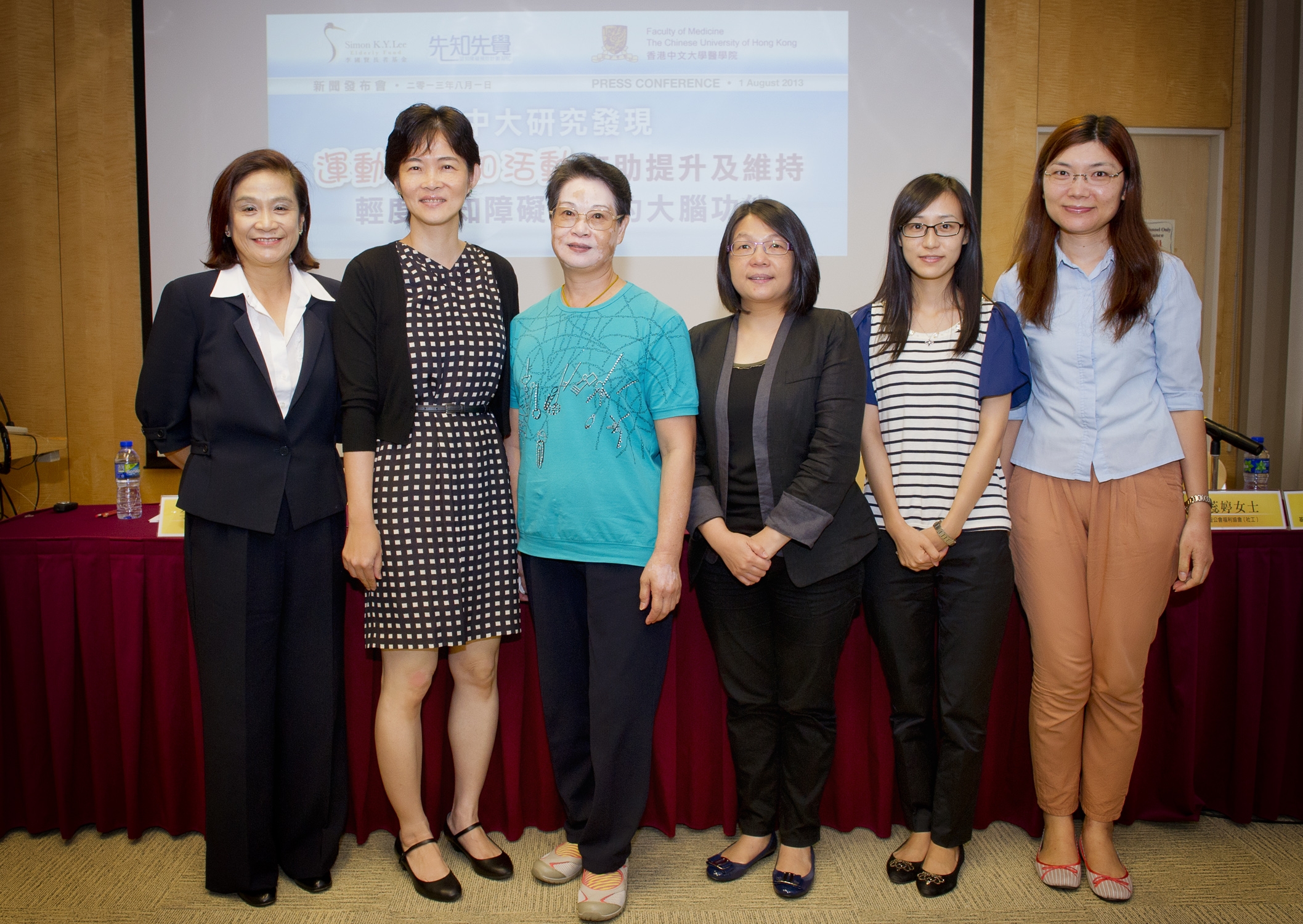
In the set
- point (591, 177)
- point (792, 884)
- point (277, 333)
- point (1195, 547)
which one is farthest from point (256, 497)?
point (1195, 547)

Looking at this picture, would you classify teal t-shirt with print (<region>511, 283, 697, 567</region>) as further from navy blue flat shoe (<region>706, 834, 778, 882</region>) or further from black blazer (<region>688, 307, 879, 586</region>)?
navy blue flat shoe (<region>706, 834, 778, 882</region>)

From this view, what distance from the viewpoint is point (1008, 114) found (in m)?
3.50

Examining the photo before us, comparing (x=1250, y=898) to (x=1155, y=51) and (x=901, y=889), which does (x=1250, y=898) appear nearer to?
(x=901, y=889)

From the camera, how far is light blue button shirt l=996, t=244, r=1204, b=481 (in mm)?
1683

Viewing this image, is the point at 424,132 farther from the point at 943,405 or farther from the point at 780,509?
the point at 943,405

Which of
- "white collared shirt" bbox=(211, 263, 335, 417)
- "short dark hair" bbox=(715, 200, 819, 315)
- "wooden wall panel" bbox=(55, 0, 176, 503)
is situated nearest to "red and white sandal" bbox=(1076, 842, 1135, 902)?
"short dark hair" bbox=(715, 200, 819, 315)

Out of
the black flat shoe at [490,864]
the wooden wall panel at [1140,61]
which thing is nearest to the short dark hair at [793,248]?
the black flat shoe at [490,864]

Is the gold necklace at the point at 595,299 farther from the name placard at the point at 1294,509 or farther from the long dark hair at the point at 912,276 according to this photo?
the name placard at the point at 1294,509

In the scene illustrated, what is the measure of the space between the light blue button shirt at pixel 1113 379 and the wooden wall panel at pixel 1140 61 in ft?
7.59

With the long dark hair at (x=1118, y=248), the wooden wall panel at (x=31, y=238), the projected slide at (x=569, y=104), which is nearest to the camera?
the long dark hair at (x=1118, y=248)

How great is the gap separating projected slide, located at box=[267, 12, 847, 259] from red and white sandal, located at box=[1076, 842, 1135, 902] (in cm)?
258

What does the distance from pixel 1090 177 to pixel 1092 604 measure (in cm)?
93

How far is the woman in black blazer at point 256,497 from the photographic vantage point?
1622 mm

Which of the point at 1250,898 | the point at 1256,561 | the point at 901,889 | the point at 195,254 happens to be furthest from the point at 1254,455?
the point at 195,254
